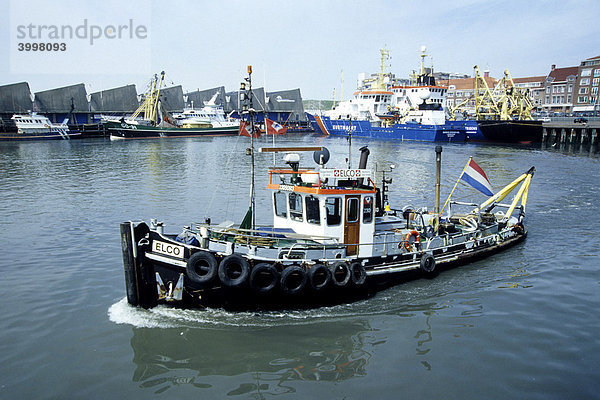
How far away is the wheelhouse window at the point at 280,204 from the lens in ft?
39.3

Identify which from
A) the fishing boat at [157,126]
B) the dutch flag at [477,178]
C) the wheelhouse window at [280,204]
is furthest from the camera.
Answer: the fishing boat at [157,126]

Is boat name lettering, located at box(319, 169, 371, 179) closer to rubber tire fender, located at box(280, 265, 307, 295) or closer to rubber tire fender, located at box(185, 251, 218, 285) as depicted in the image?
rubber tire fender, located at box(280, 265, 307, 295)

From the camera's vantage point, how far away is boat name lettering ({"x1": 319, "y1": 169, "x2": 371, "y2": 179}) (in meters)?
11.1

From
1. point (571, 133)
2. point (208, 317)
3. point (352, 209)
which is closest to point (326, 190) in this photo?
point (352, 209)

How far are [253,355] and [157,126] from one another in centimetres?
8181

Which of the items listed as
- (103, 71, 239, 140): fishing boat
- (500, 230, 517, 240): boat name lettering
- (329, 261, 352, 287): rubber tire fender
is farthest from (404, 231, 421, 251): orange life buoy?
(103, 71, 239, 140): fishing boat

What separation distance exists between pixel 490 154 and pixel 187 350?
48.7 metres

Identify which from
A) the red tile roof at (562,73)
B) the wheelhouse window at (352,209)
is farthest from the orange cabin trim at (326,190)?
the red tile roof at (562,73)

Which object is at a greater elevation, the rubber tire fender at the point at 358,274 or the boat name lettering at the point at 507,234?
the rubber tire fender at the point at 358,274

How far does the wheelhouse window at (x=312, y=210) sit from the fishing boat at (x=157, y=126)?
7250 centimetres

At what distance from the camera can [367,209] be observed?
11820mm

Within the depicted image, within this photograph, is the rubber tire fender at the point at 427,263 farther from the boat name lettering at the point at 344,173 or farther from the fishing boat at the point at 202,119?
the fishing boat at the point at 202,119

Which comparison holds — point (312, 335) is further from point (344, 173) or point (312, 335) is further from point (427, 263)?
point (427, 263)

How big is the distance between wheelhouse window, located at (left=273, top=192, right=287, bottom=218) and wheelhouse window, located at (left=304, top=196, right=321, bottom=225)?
83 centimetres
